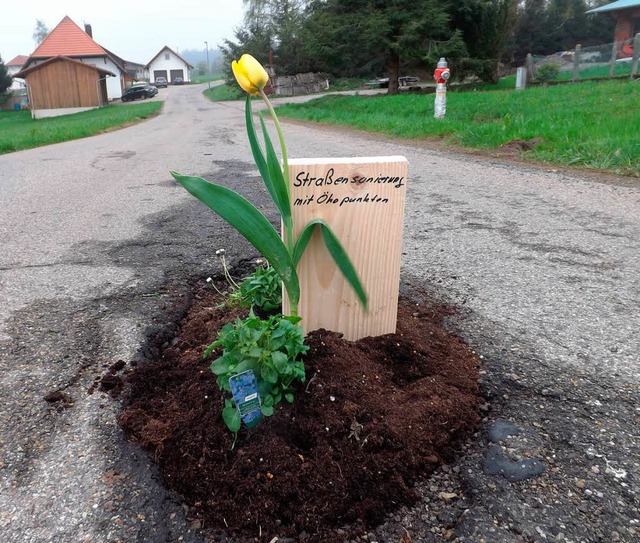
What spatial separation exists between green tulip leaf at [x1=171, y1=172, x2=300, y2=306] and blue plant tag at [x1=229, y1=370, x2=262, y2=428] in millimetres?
411

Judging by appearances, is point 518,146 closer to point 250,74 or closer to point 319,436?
point 250,74

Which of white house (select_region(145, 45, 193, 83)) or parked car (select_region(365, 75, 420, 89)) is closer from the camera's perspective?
parked car (select_region(365, 75, 420, 89))

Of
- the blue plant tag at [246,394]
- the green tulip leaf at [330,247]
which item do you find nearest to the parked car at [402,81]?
the green tulip leaf at [330,247]

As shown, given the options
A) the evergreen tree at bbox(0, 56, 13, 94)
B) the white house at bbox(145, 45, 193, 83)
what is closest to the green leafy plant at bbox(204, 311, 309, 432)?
the evergreen tree at bbox(0, 56, 13, 94)

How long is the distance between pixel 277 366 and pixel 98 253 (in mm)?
2569

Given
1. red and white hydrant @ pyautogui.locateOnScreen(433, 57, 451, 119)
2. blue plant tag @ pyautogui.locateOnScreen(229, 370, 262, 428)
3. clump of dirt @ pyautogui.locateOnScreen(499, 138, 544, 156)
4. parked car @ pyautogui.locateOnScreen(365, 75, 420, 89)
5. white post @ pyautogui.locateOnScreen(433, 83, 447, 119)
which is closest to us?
blue plant tag @ pyautogui.locateOnScreen(229, 370, 262, 428)

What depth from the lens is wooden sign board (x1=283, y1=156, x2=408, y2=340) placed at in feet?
6.34

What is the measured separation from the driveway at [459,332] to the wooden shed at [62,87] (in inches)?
1446

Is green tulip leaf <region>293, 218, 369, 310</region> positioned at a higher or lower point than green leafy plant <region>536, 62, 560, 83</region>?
lower

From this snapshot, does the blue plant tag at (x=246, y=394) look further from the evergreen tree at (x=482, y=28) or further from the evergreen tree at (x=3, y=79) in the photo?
the evergreen tree at (x=3, y=79)

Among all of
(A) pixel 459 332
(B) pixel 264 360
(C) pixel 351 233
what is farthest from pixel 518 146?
(B) pixel 264 360

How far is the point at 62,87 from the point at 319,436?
139 feet

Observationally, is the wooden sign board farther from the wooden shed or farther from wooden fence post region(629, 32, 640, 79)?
the wooden shed

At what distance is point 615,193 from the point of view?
5230 millimetres
